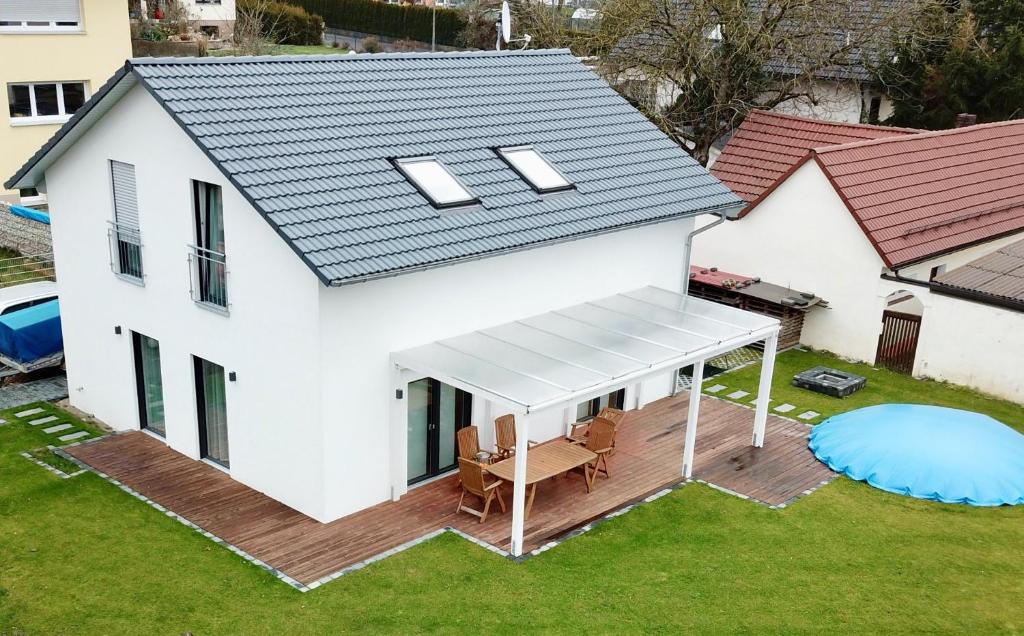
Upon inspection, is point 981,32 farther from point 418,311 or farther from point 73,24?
point 73,24

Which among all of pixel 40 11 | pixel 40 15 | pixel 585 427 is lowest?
pixel 585 427

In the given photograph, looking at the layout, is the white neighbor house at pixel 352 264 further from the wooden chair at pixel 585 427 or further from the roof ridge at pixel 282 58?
the wooden chair at pixel 585 427

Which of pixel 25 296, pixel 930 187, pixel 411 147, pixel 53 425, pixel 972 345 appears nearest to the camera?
pixel 411 147

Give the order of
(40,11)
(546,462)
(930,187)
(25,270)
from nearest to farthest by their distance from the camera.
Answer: (546,462), (930,187), (25,270), (40,11)

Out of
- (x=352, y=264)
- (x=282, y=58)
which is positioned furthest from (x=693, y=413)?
(x=282, y=58)

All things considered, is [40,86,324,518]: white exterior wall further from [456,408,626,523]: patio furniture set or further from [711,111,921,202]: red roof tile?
[711,111,921,202]: red roof tile

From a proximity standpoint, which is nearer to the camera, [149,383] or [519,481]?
[519,481]

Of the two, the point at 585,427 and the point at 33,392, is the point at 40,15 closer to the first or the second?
the point at 33,392

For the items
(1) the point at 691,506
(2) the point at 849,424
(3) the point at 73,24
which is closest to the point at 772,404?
(2) the point at 849,424

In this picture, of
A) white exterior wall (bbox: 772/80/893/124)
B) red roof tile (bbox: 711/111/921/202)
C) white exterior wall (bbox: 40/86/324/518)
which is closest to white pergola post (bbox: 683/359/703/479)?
white exterior wall (bbox: 40/86/324/518)
